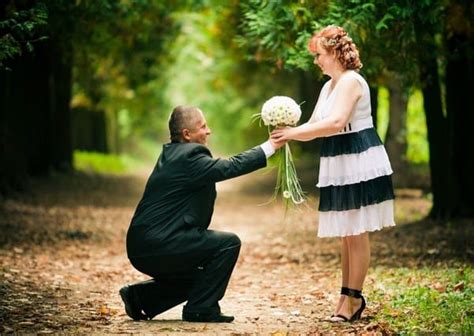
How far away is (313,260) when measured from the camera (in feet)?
37.5

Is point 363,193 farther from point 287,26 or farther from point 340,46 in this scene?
point 287,26

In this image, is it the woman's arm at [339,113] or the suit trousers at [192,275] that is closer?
the woman's arm at [339,113]

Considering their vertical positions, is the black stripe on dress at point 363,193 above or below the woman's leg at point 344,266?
above

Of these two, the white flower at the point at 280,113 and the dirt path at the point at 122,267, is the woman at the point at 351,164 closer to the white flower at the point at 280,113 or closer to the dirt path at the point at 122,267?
the white flower at the point at 280,113

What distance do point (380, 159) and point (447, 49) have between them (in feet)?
19.0

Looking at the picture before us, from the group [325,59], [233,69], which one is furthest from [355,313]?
[233,69]

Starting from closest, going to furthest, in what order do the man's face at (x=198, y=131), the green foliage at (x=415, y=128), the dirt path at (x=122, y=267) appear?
the man's face at (x=198, y=131) < the dirt path at (x=122, y=267) < the green foliage at (x=415, y=128)

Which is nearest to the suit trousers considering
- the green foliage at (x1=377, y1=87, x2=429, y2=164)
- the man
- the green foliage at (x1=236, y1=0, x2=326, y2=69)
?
the man

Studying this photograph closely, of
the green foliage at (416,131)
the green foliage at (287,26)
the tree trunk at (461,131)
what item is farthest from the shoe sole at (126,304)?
the green foliage at (416,131)

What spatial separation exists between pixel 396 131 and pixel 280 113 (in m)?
16.8

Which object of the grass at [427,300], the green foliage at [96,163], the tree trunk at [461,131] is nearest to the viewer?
the grass at [427,300]

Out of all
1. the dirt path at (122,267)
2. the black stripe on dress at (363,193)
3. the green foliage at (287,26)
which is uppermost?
the green foliage at (287,26)

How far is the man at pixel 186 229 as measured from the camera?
634cm

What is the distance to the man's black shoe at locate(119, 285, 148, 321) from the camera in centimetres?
658
